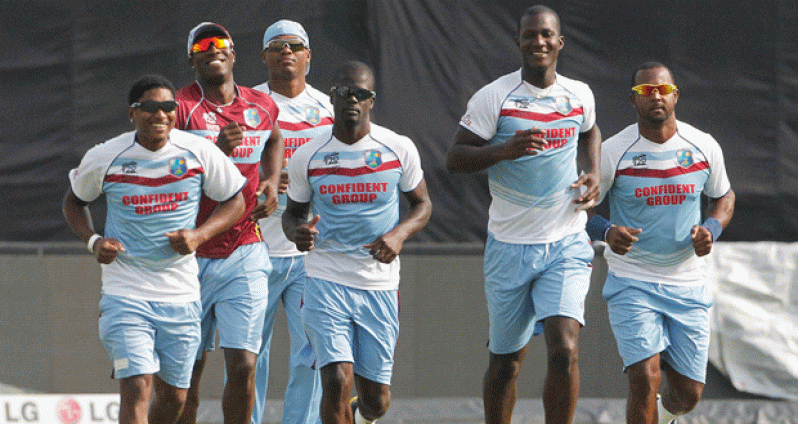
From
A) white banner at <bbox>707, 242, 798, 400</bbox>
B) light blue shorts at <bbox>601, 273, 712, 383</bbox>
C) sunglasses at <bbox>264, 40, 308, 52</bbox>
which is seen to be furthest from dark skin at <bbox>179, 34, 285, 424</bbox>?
white banner at <bbox>707, 242, 798, 400</bbox>

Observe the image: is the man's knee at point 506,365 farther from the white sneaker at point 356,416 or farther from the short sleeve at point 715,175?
the short sleeve at point 715,175

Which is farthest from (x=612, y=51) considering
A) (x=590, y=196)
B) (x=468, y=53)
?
(x=590, y=196)

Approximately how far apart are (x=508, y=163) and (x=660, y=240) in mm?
1022

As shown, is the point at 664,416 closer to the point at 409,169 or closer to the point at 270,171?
the point at 409,169

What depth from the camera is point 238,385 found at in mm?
6586

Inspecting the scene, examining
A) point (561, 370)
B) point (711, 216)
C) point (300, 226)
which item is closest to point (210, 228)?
point (300, 226)

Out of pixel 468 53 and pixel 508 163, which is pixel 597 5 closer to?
pixel 468 53

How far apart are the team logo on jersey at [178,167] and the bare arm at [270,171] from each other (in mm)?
693

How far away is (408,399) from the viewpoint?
888 centimetres

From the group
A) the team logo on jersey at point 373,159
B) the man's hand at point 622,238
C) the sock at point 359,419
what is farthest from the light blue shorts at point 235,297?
the man's hand at point 622,238

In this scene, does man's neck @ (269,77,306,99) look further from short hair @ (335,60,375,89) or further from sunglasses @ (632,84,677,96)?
sunglasses @ (632,84,677,96)

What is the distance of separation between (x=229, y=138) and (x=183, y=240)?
81 cm

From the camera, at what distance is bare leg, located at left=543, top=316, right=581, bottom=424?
6160 mm

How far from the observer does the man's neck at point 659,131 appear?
22.4 ft
